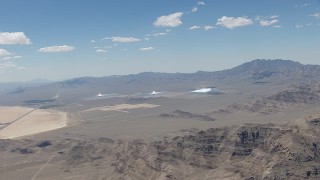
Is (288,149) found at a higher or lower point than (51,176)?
higher

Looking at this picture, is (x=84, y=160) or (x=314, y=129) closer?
(x=314, y=129)

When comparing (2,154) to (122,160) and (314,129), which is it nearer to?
(122,160)

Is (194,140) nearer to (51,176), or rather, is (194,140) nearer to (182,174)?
(182,174)

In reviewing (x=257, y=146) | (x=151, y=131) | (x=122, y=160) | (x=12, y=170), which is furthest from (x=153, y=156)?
(x=151, y=131)

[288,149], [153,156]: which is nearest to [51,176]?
[153,156]

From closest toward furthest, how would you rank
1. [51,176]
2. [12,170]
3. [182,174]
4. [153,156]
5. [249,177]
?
[249,177] → [182,174] → [153,156] → [51,176] → [12,170]

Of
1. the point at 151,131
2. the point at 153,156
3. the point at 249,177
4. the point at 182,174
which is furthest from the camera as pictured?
the point at 151,131
